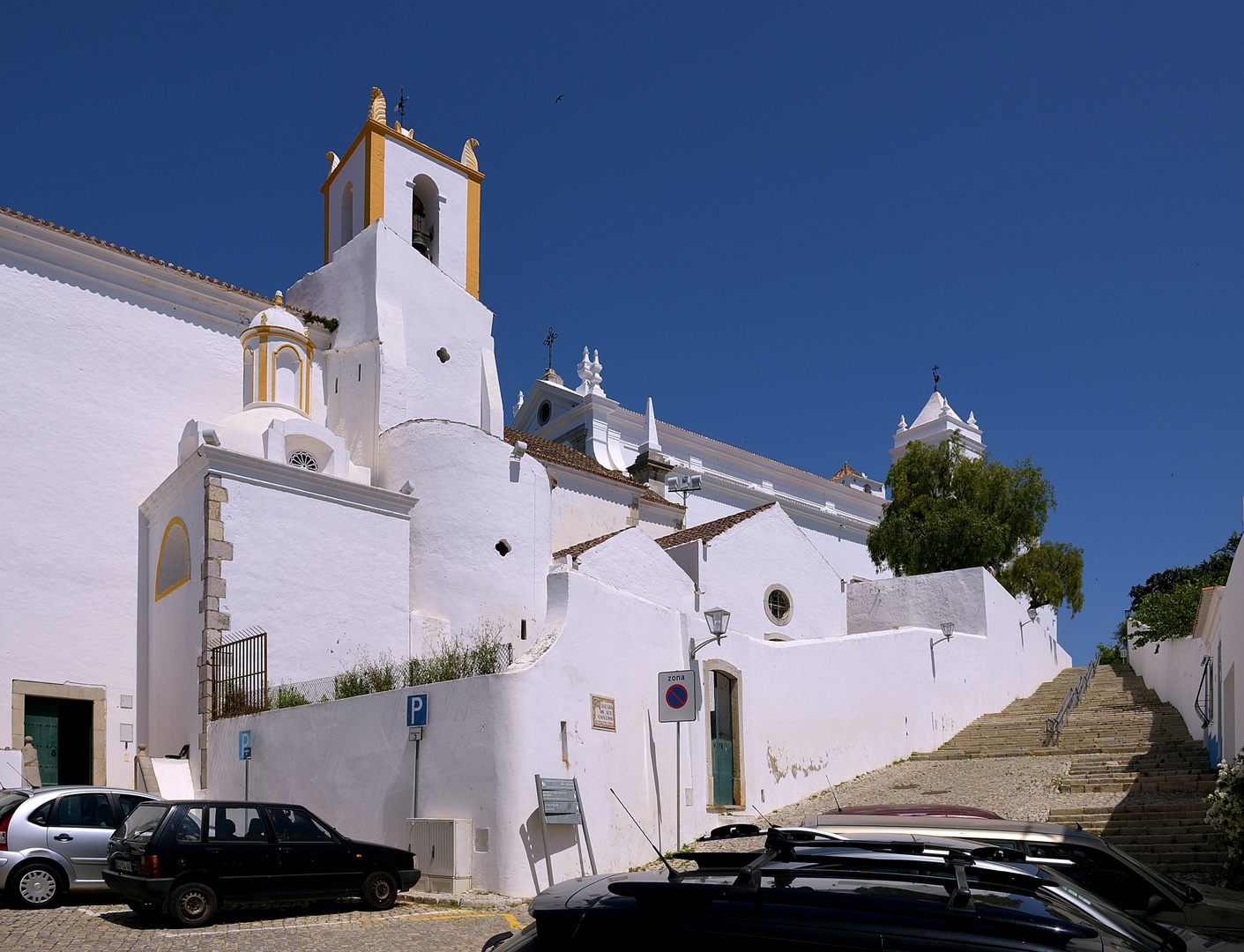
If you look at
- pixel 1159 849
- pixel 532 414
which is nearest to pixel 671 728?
pixel 1159 849

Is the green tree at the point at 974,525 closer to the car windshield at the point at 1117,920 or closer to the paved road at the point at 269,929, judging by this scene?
the paved road at the point at 269,929

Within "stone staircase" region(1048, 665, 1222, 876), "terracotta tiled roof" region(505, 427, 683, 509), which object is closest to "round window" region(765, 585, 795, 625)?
"terracotta tiled roof" region(505, 427, 683, 509)

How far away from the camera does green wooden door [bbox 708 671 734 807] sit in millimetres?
17469

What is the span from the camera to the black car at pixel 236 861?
1092 cm

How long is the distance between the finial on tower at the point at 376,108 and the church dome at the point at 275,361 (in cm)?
595

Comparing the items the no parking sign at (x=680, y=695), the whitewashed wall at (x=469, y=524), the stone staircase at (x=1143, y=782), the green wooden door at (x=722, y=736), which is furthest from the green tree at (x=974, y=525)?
the no parking sign at (x=680, y=695)

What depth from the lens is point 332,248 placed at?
2936 centimetres

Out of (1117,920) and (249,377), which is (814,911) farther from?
(249,377)

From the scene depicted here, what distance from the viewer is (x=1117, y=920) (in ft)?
14.1

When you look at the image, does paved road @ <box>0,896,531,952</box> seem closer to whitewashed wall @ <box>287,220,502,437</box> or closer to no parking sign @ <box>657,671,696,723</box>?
no parking sign @ <box>657,671,696,723</box>

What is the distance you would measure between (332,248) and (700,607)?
13.2 metres

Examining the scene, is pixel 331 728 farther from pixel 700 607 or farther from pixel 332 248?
pixel 332 248

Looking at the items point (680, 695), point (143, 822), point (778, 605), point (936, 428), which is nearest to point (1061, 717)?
point (778, 605)

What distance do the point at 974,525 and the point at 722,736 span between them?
57.5 ft
